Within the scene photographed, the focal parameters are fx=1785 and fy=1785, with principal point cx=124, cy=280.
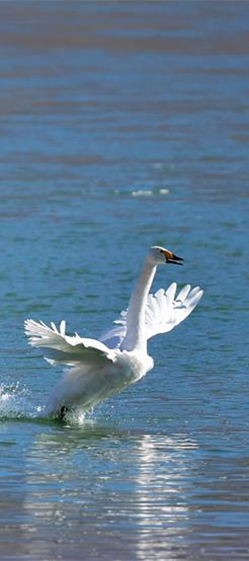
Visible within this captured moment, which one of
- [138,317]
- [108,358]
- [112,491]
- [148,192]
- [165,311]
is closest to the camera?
[112,491]

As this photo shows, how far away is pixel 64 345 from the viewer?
11750 mm

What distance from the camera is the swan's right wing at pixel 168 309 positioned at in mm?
13648

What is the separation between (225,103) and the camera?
31328mm

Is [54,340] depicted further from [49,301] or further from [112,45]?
[112,45]

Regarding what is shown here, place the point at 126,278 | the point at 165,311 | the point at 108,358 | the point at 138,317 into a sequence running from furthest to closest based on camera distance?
the point at 126,278 → the point at 165,311 → the point at 138,317 → the point at 108,358

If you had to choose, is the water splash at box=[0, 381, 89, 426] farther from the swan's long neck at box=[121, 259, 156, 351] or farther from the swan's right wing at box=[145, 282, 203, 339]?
the swan's right wing at box=[145, 282, 203, 339]

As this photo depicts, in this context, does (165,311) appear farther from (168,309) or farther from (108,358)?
(108,358)

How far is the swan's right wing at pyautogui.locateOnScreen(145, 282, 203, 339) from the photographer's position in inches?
537

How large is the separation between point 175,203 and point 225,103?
386 inches

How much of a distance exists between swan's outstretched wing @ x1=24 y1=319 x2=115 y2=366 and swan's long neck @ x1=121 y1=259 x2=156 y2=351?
250mm

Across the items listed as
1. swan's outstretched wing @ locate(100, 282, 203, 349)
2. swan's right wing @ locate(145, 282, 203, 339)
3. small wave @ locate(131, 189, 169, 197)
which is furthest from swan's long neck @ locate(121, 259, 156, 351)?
small wave @ locate(131, 189, 169, 197)

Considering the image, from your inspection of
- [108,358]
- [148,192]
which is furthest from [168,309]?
[148,192]

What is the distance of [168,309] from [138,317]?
4.63 feet

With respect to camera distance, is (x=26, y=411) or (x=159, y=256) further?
(x=26, y=411)
